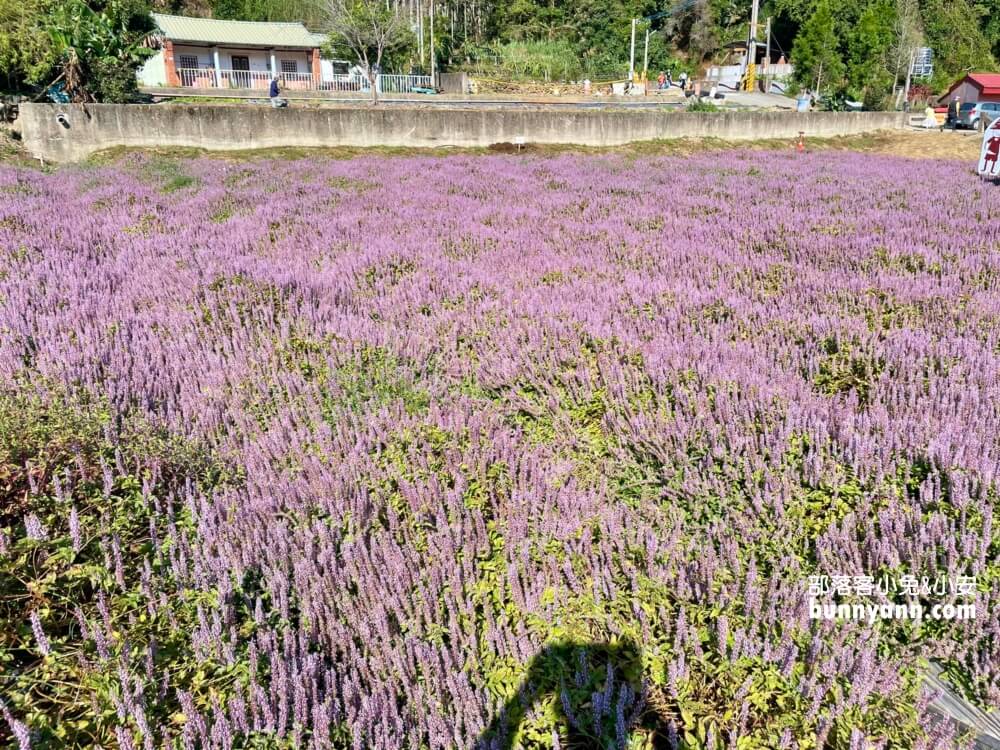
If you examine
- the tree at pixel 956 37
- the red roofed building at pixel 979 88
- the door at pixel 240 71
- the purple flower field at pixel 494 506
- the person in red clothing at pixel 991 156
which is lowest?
the purple flower field at pixel 494 506

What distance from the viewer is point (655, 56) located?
67688mm

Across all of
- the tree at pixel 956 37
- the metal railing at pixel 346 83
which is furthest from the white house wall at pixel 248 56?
the tree at pixel 956 37

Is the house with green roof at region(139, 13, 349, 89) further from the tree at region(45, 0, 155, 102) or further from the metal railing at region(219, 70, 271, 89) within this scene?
the tree at region(45, 0, 155, 102)

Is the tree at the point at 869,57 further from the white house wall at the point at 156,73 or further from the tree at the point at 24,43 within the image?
the white house wall at the point at 156,73

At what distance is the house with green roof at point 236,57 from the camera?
5050cm

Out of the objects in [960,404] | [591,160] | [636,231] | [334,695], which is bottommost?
[334,695]

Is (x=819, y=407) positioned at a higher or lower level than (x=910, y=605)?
higher

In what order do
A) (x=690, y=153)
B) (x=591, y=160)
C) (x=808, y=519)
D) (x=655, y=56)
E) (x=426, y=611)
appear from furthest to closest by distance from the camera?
(x=655, y=56) < (x=690, y=153) < (x=591, y=160) < (x=808, y=519) < (x=426, y=611)

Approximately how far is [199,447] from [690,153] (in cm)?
2285

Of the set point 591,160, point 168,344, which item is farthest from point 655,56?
point 168,344

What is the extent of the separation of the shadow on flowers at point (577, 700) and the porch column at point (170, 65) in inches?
2363

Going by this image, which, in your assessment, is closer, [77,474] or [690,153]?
[77,474]

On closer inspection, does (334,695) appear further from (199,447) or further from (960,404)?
(960,404)

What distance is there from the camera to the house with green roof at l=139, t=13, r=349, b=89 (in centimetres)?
5050
